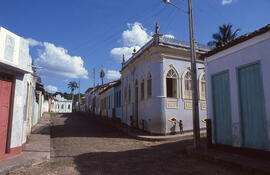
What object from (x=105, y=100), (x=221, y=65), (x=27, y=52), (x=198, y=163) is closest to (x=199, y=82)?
(x=221, y=65)

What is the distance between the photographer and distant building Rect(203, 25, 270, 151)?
5.52 meters

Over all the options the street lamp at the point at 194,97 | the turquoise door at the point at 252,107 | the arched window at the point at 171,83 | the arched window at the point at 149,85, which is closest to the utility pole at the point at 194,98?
the street lamp at the point at 194,97

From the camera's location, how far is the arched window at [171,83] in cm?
1255

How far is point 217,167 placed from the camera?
5430 mm

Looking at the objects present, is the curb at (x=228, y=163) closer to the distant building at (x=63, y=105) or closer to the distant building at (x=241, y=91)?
the distant building at (x=241, y=91)

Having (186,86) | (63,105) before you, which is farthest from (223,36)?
(63,105)

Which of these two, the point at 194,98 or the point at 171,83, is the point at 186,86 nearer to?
the point at 171,83

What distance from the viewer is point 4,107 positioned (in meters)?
5.93

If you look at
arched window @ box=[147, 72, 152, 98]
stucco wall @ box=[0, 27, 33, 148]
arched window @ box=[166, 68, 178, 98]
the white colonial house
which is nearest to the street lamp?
the white colonial house

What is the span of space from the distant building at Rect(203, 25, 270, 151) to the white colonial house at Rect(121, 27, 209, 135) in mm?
4554

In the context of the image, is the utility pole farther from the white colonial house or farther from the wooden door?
the wooden door

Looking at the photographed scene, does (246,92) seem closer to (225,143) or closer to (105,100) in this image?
(225,143)

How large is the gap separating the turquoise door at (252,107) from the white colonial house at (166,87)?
591 centimetres

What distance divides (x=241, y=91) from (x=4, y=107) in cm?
702
